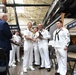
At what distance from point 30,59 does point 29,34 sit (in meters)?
0.91

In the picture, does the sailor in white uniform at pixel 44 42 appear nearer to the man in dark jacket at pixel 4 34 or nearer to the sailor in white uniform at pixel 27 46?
the sailor in white uniform at pixel 27 46

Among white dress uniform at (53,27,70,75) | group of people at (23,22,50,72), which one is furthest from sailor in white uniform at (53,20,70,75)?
group of people at (23,22,50,72)

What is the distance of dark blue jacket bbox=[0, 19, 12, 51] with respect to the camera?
4998 millimetres

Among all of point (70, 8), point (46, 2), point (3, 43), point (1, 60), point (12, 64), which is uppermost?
point (46, 2)

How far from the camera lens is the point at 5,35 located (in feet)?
16.7

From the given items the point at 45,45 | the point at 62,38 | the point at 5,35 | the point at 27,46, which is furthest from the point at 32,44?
the point at 5,35

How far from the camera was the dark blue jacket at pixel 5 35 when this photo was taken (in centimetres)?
500

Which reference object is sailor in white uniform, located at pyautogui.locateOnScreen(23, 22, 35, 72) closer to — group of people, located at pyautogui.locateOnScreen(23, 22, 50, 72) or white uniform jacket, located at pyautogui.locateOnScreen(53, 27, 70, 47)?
group of people, located at pyautogui.locateOnScreen(23, 22, 50, 72)

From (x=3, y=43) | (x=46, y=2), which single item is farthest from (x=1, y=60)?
(x=46, y=2)

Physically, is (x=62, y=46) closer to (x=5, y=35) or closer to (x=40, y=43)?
(x=5, y=35)

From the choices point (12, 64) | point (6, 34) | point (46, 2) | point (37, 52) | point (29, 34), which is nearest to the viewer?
point (6, 34)

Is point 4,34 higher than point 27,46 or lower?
higher

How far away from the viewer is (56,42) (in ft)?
19.7

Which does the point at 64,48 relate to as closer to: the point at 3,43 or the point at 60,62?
the point at 60,62
